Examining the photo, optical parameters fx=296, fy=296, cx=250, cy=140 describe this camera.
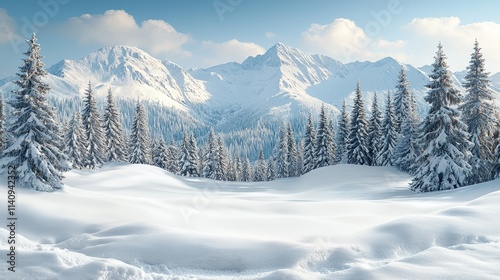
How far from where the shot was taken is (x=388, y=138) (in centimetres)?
3747

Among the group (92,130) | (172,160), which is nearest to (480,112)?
(92,130)

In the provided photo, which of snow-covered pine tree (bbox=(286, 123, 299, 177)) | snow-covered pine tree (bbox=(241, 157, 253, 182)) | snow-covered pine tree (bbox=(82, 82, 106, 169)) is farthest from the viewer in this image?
snow-covered pine tree (bbox=(241, 157, 253, 182))

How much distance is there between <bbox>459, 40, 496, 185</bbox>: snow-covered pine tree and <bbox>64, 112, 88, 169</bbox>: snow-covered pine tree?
41.1 m

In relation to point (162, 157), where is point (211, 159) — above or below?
below

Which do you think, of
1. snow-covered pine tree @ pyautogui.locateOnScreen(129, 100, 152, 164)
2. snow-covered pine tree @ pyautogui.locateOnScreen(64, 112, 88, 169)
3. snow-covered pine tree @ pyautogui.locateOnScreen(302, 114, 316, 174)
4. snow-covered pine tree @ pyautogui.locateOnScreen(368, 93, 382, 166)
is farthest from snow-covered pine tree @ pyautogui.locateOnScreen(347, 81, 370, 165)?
snow-covered pine tree @ pyautogui.locateOnScreen(64, 112, 88, 169)

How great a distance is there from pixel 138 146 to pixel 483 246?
154ft

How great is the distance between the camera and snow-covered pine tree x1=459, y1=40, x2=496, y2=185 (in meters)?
23.6

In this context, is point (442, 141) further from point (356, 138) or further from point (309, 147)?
point (309, 147)

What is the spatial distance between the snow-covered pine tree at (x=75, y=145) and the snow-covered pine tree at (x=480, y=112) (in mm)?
41145

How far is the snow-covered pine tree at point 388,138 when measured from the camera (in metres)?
37.2

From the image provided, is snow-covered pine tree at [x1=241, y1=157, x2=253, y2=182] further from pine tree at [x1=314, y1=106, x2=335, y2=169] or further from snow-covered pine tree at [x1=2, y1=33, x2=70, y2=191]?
snow-covered pine tree at [x1=2, y1=33, x2=70, y2=191]

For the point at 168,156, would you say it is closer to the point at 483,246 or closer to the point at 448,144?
the point at 448,144

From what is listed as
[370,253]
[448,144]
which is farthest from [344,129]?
[370,253]

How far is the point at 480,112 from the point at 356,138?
17341 millimetres
